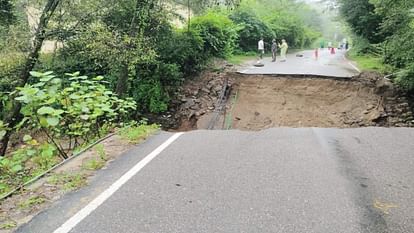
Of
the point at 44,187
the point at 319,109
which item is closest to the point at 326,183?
the point at 44,187

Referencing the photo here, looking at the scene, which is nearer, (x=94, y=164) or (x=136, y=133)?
(x=94, y=164)

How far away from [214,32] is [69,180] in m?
19.8

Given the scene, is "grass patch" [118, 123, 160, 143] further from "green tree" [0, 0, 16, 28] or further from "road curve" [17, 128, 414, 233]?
"green tree" [0, 0, 16, 28]

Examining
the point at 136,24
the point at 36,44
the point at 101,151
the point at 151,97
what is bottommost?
the point at 151,97

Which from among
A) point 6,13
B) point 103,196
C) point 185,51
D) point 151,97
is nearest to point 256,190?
point 103,196

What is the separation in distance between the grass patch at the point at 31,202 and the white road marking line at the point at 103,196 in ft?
2.02

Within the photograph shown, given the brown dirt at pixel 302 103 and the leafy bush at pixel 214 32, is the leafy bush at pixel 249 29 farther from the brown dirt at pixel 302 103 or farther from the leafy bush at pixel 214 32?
the brown dirt at pixel 302 103

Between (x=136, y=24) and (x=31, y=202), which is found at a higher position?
(x=136, y=24)

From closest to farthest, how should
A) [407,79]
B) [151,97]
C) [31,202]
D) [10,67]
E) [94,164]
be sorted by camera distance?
1. [31,202]
2. [94,164]
3. [10,67]
4. [407,79]
5. [151,97]

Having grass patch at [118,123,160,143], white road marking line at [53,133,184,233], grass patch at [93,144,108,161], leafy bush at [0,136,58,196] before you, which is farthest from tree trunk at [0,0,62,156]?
white road marking line at [53,133,184,233]

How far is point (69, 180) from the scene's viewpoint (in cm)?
568

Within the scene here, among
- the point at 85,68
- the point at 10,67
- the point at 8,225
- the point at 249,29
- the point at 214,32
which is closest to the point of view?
the point at 8,225

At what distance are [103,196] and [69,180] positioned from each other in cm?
89

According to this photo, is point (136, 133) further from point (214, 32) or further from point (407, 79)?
point (214, 32)
